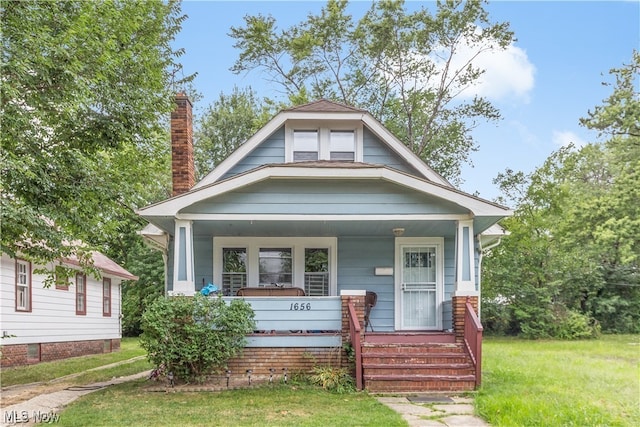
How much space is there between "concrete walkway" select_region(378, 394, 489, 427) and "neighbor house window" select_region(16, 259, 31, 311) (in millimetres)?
9835

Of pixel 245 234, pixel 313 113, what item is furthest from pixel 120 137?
pixel 313 113

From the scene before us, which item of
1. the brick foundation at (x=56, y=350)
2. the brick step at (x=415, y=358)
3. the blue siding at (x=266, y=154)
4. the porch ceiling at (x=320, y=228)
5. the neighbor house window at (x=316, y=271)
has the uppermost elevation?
the blue siding at (x=266, y=154)

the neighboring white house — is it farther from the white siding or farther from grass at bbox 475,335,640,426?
grass at bbox 475,335,640,426

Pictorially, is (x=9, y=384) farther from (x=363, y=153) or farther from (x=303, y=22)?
(x=303, y=22)

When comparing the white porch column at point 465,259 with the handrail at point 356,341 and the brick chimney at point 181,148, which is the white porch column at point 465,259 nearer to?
the handrail at point 356,341

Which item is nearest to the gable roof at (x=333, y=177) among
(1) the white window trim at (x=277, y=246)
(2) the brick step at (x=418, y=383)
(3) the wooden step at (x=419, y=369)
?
(1) the white window trim at (x=277, y=246)

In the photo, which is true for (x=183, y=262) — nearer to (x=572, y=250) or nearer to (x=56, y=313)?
(x=56, y=313)

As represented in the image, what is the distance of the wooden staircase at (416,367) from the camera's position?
310 inches

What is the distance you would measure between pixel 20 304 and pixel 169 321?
7.04 meters

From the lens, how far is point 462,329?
28.8ft

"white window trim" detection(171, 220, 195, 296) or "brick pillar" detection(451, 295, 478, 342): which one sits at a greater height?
"white window trim" detection(171, 220, 195, 296)

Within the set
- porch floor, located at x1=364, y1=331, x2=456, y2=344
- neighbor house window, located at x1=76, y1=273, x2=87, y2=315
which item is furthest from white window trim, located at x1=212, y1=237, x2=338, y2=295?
neighbor house window, located at x1=76, y1=273, x2=87, y2=315

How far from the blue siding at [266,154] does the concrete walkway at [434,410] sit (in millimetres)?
5699

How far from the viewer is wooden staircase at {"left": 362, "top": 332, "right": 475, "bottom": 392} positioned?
787 cm
